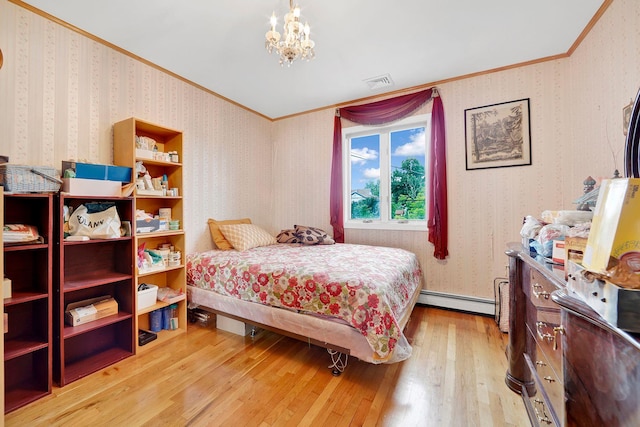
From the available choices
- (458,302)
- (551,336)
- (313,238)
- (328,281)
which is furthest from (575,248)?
(313,238)

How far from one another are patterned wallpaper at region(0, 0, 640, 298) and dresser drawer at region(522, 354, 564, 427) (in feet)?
5.20

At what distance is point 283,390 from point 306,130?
3.23 meters

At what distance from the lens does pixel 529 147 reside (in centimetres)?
251

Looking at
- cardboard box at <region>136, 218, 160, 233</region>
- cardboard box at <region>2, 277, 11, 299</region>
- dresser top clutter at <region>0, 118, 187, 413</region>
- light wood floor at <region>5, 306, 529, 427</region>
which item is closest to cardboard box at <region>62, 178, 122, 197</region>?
dresser top clutter at <region>0, 118, 187, 413</region>

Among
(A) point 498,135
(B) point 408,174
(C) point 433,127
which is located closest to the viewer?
(A) point 498,135

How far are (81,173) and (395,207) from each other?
10.1 ft

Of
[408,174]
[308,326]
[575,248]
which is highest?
[408,174]

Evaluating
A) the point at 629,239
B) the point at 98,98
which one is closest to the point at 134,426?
the point at 629,239

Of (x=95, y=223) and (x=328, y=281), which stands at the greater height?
(x=95, y=223)

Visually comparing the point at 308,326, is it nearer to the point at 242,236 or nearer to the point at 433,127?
the point at 242,236

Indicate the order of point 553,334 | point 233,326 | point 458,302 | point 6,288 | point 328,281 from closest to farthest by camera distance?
point 553,334 → point 6,288 → point 328,281 → point 233,326 → point 458,302

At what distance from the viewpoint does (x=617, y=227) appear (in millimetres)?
545

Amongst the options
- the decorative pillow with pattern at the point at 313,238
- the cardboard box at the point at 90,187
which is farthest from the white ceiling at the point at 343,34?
the decorative pillow with pattern at the point at 313,238

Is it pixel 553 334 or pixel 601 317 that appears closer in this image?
pixel 601 317
